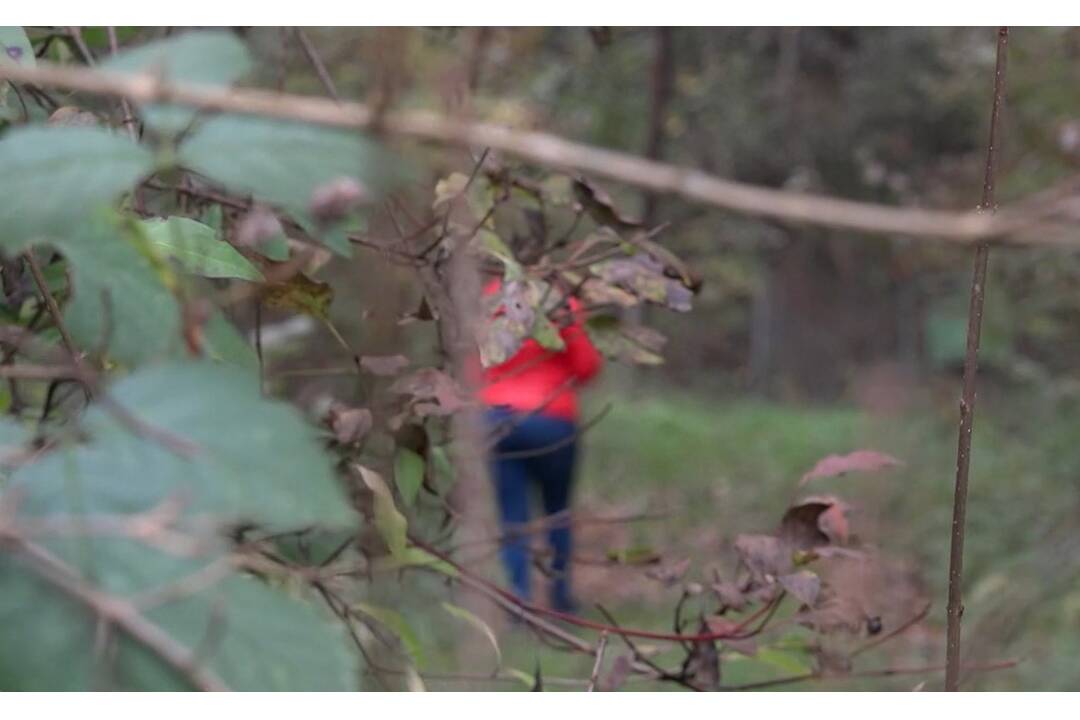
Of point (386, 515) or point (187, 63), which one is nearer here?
point (187, 63)

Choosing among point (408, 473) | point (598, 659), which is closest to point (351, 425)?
point (408, 473)

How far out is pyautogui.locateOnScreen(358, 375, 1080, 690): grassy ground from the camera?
123 inches

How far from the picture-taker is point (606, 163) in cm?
36

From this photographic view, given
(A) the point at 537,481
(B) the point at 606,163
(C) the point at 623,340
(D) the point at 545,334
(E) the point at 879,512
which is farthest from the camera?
(E) the point at 879,512

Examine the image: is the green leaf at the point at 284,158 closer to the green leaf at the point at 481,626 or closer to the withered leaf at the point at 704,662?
the green leaf at the point at 481,626

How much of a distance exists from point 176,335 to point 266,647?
12cm

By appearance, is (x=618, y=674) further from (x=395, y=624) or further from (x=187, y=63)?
(x=187, y=63)

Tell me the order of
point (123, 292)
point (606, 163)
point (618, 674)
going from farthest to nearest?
point (618, 674) < point (123, 292) < point (606, 163)

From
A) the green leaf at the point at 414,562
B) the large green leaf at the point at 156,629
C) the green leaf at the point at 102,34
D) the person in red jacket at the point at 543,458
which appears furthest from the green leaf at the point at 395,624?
the person in red jacket at the point at 543,458

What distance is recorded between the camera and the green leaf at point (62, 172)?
→ 1.48 feet

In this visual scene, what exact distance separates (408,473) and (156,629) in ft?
1.93

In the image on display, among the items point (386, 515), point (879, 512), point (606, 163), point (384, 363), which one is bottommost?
point (879, 512)

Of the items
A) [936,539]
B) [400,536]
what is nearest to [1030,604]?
[400,536]

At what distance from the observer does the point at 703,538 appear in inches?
238
